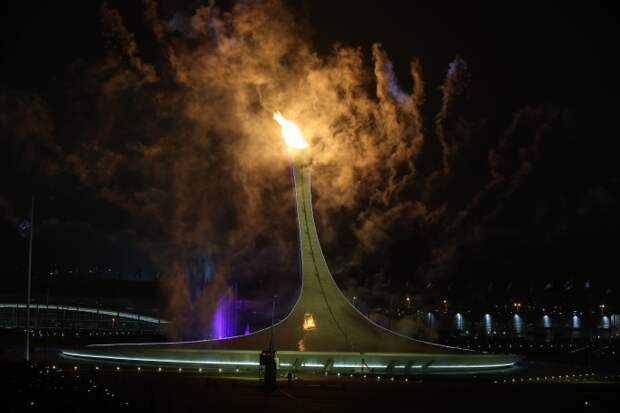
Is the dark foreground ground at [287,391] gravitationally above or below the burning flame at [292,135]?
below

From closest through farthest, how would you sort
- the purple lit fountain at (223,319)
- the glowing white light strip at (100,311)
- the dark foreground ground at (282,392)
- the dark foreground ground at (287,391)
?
the dark foreground ground at (282,392), the dark foreground ground at (287,391), the purple lit fountain at (223,319), the glowing white light strip at (100,311)

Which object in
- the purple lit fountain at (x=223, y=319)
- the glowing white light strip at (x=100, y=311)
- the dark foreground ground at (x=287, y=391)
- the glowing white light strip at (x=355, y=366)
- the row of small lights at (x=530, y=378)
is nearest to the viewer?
the dark foreground ground at (x=287, y=391)

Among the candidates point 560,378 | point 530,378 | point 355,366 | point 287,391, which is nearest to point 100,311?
point 355,366

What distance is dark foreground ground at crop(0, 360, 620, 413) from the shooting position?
46.8ft

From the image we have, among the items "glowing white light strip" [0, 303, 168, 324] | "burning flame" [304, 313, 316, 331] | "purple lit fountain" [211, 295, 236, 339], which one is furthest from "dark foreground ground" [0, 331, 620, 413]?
"glowing white light strip" [0, 303, 168, 324]

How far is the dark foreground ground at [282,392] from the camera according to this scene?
46.8 ft

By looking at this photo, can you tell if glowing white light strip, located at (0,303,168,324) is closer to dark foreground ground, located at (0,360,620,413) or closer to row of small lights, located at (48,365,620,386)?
row of small lights, located at (48,365,620,386)

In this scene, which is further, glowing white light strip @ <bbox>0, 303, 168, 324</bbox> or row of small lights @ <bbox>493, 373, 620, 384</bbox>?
glowing white light strip @ <bbox>0, 303, 168, 324</bbox>

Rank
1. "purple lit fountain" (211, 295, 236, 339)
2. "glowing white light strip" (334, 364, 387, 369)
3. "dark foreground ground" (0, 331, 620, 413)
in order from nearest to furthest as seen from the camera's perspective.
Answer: "dark foreground ground" (0, 331, 620, 413) → "glowing white light strip" (334, 364, 387, 369) → "purple lit fountain" (211, 295, 236, 339)

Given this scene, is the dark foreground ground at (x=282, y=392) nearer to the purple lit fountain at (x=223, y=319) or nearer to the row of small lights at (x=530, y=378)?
the row of small lights at (x=530, y=378)

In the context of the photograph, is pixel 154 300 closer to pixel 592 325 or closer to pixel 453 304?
pixel 453 304

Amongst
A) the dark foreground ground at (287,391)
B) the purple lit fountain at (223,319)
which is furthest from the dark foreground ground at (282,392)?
the purple lit fountain at (223,319)

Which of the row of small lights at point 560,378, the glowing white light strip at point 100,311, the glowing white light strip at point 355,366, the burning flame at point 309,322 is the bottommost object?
the row of small lights at point 560,378

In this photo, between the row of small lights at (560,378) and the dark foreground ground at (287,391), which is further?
the row of small lights at (560,378)
